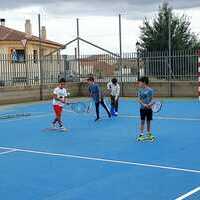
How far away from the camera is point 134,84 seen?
106 ft

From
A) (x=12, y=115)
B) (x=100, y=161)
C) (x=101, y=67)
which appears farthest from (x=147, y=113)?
(x=101, y=67)

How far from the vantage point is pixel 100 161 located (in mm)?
11375

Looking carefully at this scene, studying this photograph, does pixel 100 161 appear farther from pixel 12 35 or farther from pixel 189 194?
pixel 12 35

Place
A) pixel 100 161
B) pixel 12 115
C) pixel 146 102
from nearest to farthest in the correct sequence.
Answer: pixel 100 161
pixel 146 102
pixel 12 115

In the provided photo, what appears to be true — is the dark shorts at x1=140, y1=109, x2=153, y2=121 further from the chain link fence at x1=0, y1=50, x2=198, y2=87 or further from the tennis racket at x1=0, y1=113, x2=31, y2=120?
the chain link fence at x1=0, y1=50, x2=198, y2=87

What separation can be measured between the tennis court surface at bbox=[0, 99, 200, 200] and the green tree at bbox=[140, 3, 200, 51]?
881 inches

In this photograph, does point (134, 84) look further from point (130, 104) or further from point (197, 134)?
point (197, 134)

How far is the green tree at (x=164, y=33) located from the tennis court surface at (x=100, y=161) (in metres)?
22.4

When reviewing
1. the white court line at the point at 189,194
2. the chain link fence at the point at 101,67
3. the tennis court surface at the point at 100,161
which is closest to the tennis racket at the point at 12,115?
the tennis court surface at the point at 100,161

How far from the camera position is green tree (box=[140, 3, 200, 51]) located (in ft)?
135

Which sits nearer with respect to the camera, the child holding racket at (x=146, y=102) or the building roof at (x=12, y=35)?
the child holding racket at (x=146, y=102)

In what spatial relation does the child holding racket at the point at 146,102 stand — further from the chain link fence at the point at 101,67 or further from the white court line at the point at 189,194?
the chain link fence at the point at 101,67

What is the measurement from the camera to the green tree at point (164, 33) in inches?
1626

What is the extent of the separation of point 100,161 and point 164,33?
1180 inches
